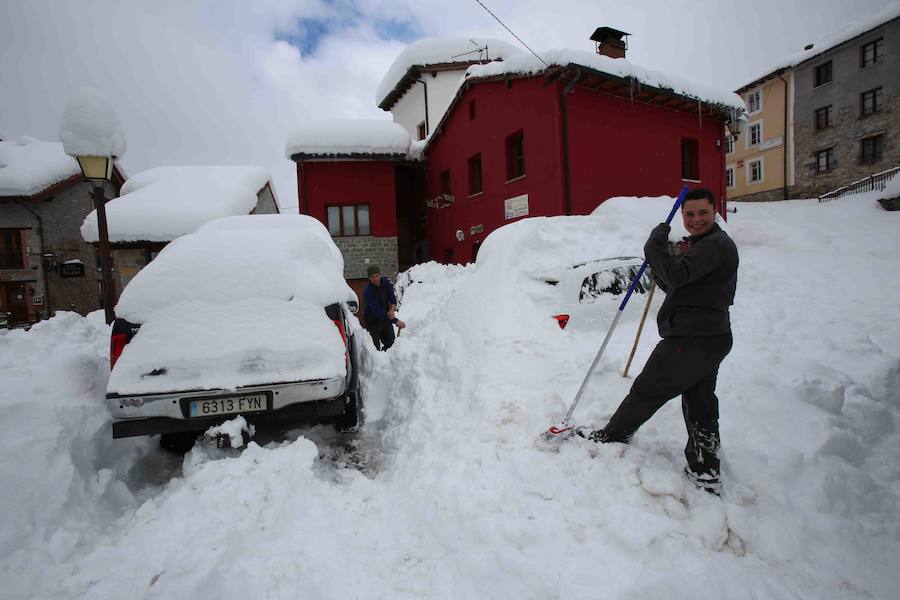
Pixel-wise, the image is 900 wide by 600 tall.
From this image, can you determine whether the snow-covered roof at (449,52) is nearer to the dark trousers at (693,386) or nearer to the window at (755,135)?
the dark trousers at (693,386)

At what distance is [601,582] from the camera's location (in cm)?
180

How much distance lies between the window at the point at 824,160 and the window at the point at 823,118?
1.50m

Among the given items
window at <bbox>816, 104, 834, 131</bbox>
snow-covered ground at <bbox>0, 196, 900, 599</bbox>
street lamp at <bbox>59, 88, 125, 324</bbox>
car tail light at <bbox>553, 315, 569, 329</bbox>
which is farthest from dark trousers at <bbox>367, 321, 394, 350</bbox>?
window at <bbox>816, 104, 834, 131</bbox>

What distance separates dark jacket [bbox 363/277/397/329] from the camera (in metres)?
6.37

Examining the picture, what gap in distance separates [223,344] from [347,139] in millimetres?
14313

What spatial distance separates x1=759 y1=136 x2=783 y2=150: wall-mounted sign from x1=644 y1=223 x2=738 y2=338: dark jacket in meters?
33.9

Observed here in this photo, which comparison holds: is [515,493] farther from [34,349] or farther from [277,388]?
[34,349]

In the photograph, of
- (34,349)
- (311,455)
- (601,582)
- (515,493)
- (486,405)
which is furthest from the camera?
(34,349)

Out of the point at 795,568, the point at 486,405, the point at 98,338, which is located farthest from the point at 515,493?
the point at 98,338

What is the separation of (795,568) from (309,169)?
54.6ft

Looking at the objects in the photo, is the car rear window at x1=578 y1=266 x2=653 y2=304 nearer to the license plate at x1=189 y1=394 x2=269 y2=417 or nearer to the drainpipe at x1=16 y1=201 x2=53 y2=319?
the license plate at x1=189 y1=394 x2=269 y2=417

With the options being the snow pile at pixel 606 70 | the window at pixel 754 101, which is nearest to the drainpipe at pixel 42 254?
the snow pile at pixel 606 70

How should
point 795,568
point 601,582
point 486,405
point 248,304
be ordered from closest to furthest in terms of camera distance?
point 601,582 → point 795,568 → point 248,304 → point 486,405

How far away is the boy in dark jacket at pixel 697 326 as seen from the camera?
2.26 metres
